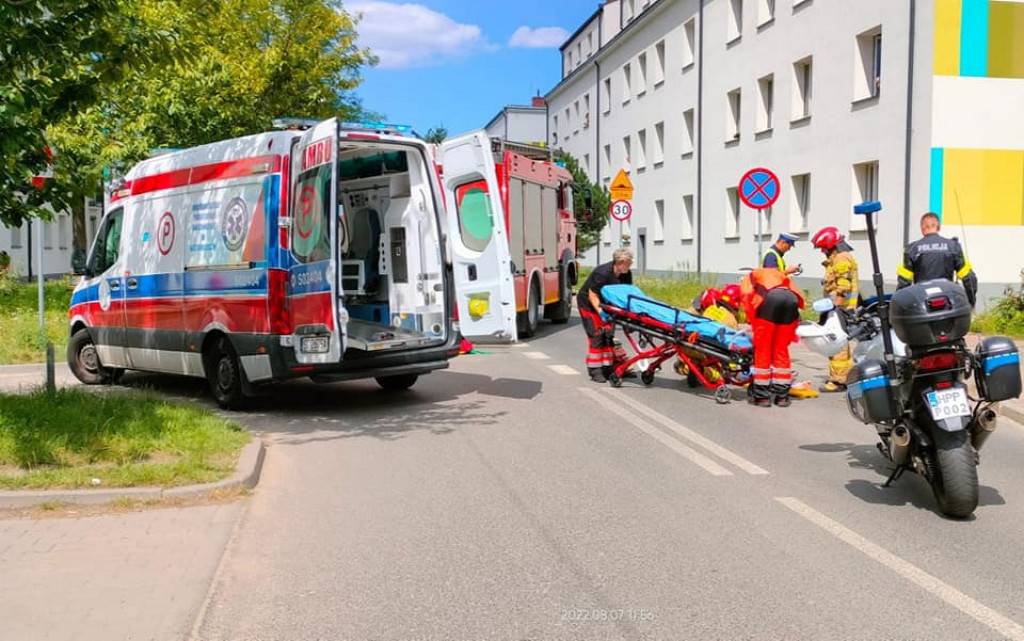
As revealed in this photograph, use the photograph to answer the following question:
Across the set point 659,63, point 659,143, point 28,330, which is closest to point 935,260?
point 28,330

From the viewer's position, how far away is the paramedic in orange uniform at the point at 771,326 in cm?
938

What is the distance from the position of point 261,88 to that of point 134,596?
1870cm

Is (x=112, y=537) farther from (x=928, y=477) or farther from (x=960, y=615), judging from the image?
(x=928, y=477)

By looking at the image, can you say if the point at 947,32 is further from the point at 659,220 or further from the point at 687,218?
the point at 659,220

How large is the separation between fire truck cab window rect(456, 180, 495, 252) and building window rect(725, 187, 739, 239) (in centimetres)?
2100

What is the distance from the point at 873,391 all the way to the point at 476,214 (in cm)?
532

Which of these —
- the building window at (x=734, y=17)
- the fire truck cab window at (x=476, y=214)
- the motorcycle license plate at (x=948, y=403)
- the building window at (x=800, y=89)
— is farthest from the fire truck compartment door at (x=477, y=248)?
the building window at (x=734, y=17)

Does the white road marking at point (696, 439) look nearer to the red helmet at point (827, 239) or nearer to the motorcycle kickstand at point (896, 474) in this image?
the motorcycle kickstand at point (896, 474)

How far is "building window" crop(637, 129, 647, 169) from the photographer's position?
39062mm

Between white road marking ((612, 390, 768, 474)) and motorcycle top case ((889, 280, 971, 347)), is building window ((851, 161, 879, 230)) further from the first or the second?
motorcycle top case ((889, 280, 971, 347))

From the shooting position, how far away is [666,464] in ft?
23.2

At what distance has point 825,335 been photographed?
8.81m

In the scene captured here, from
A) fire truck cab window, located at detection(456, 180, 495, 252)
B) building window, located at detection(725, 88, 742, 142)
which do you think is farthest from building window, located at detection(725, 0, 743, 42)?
fire truck cab window, located at detection(456, 180, 495, 252)

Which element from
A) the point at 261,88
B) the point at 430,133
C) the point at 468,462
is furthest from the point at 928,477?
the point at 430,133
